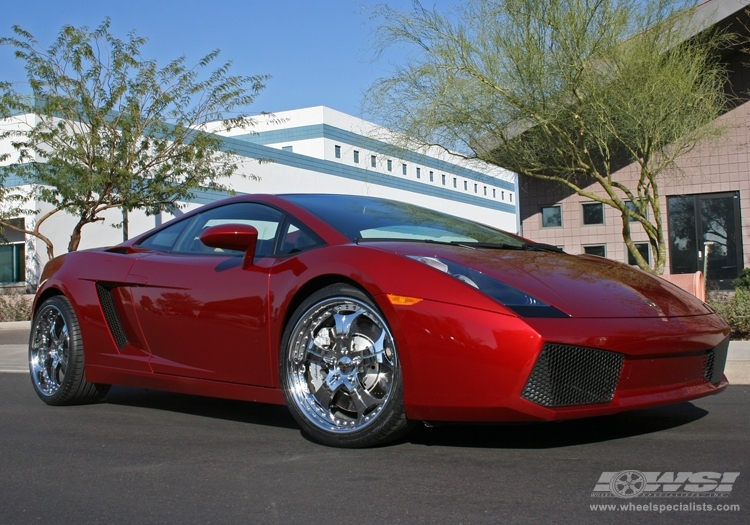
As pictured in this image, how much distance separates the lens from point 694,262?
18656mm

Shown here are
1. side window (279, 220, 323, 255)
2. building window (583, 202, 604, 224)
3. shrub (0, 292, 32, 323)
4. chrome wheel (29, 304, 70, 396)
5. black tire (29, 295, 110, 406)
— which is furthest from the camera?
building window (583, 202, 604, 224)

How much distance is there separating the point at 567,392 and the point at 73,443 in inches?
94.7

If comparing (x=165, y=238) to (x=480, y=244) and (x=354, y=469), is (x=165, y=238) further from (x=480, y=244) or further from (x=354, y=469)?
(x=354, y=469)

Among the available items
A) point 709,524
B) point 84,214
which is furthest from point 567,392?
point 84,214

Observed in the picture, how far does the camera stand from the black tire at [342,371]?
359 cm

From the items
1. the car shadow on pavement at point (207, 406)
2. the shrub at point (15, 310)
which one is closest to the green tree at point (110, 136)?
the shrub at point (15, 310)

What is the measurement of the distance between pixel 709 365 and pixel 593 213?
16.7 m

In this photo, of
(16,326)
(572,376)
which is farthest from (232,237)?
(16,326)

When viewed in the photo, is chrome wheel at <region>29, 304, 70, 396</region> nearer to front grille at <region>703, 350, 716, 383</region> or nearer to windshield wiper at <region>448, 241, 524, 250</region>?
windshield wiper at <region>448, 241, 524, 250</region>

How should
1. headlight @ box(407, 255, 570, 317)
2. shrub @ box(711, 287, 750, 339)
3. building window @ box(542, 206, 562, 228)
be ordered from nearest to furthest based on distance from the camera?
1. headlight @ box(407, 255, 570, 317)
2. shrub @ box(711, 287, 750, 339)
3. building window @ box(542, 206, 562, 228)

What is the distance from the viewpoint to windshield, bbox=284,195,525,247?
4.25 meters

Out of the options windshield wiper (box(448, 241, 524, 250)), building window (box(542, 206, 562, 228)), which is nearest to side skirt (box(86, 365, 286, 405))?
windshield wiper (box(448, 241, 524, 250))

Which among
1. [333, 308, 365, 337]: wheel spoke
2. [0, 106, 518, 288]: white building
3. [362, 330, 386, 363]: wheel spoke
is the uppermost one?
[0, 106, 518, 288]: white building

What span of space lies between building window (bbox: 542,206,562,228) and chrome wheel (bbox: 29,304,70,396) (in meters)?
16.2
